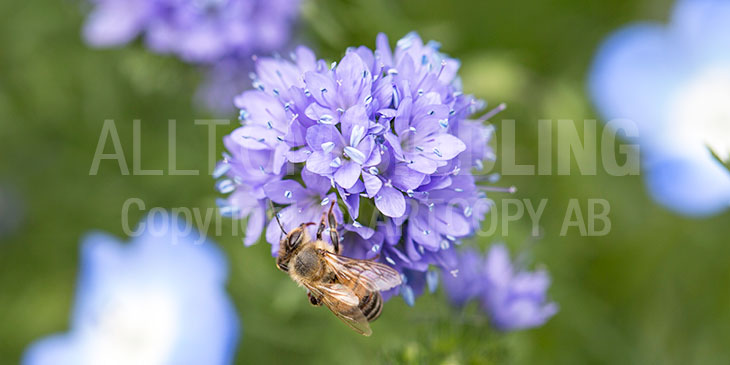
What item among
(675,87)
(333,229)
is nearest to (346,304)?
(333,229)

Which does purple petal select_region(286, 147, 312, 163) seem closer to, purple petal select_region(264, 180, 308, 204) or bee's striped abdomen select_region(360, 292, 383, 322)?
purple petal select_region(264, 180, 308, 204)

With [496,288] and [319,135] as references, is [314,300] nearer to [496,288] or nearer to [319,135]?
[319,135]

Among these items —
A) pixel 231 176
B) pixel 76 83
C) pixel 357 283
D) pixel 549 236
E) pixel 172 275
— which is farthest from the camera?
pixel 76 83

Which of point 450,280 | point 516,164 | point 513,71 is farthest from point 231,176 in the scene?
point 516,164

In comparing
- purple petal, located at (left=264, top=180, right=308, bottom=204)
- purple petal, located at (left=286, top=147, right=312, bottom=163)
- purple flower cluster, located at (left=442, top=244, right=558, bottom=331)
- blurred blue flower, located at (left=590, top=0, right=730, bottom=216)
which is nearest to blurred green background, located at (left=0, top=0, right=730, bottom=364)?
purple flower cluster, located at (left=442, top=244, right=558, bottom=331)

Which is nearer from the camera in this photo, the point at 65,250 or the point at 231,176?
the point at 231,176

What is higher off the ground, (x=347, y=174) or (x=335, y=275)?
(x=347, y=174)

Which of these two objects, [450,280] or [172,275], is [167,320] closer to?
Result: [172,275]

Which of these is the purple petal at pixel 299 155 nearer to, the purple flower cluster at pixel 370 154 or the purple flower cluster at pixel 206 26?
the purple flower cluster at pixel 370 154
